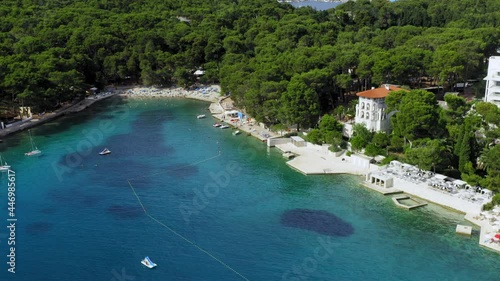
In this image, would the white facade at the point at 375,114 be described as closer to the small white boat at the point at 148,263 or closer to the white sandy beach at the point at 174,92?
the small white boat at the point at 148,263

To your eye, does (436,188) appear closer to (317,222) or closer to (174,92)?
(317,222)

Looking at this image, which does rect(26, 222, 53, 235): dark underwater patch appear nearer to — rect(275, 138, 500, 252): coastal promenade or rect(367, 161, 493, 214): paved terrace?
rect(275, 138, 500, 252): coastal promenade

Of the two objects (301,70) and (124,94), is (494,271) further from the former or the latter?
(124,94)

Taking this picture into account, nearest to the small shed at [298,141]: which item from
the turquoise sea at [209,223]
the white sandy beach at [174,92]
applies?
the turquoise sea at [209,223]

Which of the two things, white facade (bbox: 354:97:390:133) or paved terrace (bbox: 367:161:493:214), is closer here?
paved terrace (bbox: 367:161:493:214)

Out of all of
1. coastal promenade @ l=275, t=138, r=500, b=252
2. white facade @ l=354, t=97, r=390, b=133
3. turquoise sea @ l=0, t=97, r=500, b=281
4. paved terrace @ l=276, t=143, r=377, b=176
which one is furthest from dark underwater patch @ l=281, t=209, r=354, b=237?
white facade @ l=354, t=97, r=390, b=133

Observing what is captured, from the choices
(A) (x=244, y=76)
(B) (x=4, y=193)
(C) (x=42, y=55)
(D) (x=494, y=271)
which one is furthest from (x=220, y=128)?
(D) (x=494, y=271)

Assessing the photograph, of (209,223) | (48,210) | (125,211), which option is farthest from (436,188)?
(48,210)
